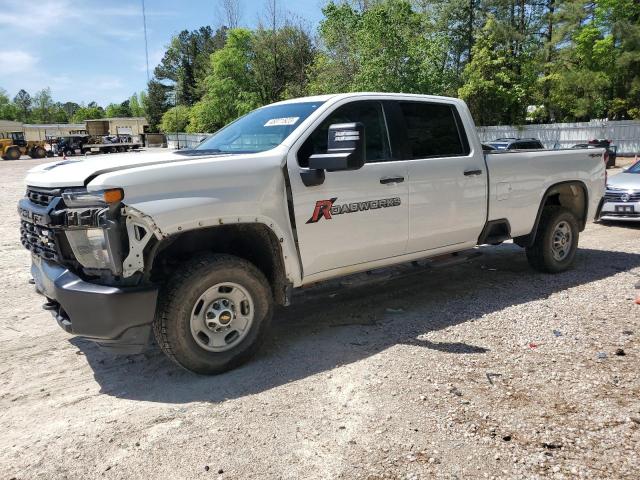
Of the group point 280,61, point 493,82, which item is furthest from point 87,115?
point 493,82

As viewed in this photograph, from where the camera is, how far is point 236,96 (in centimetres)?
5034

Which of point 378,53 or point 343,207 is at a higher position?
point 378,53

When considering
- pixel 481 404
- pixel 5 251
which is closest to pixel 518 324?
pixel 481 404

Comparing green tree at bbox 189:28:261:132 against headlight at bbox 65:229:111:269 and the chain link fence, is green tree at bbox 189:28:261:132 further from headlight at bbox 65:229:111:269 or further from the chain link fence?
headlight at bbox 65:229:111:269

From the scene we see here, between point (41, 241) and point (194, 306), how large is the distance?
1.23 meters

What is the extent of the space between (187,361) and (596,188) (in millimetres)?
5648

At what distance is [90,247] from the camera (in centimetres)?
347

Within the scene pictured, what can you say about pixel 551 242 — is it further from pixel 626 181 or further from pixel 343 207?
pixel 626 181

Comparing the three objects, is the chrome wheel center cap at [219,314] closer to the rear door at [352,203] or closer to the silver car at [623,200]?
the rear door at [352,203]

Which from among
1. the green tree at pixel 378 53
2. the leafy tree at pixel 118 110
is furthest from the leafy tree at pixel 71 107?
the green tree at pixel 378 53

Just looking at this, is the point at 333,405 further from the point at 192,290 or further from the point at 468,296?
the point at 468,296

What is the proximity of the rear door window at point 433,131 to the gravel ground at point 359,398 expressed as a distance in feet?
4.01

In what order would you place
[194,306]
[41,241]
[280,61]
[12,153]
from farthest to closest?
[280,61] → [12,153] → [41,241] → [194,306]

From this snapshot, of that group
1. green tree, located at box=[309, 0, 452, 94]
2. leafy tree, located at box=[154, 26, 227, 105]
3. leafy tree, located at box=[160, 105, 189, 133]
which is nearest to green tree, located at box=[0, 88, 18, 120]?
leafy tree, located at box=[154, 26, 227, 105]
